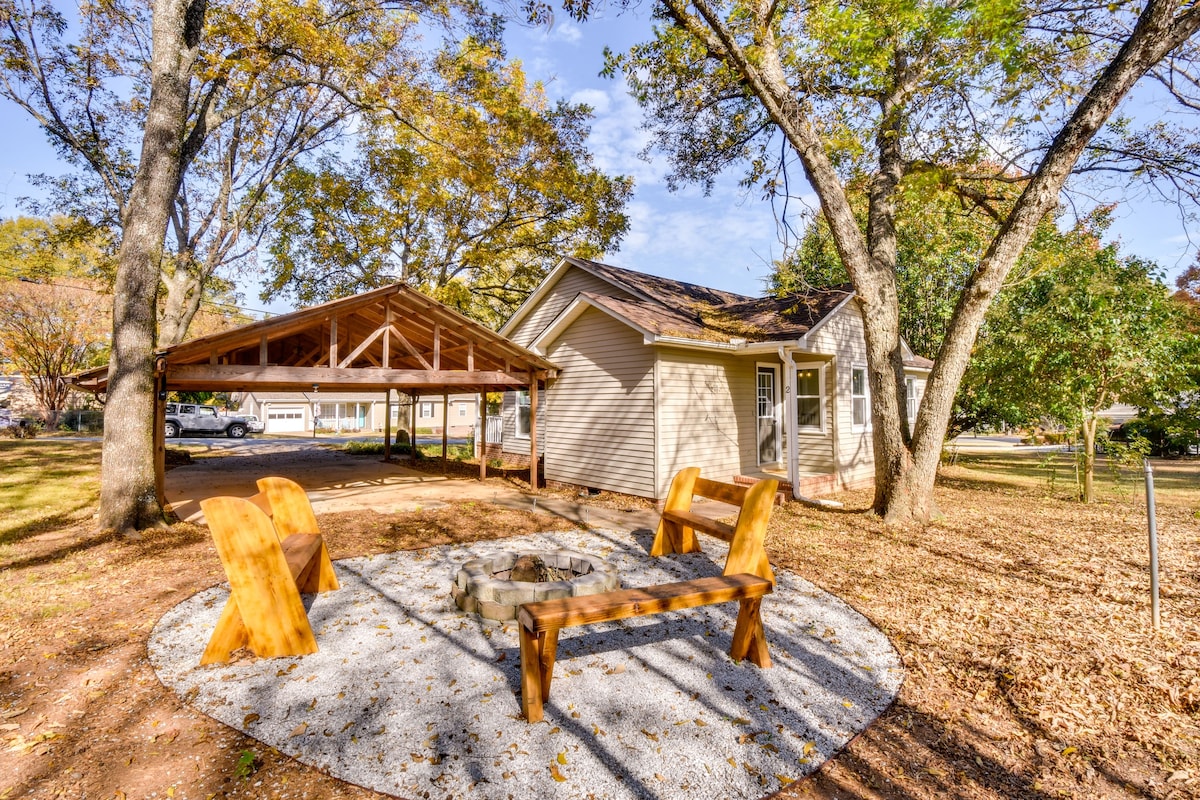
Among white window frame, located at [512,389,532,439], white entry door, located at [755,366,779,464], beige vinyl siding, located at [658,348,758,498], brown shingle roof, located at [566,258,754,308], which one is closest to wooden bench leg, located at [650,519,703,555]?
beige vinyl siding, located at [658,348,758,498]

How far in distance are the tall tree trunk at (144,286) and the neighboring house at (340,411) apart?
2876 centimetres

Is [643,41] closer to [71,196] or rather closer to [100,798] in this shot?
[100,798]

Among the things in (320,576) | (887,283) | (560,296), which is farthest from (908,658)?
(560,296)

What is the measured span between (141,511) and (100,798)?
6.00 m

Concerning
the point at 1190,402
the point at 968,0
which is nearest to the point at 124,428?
the point at 968,0

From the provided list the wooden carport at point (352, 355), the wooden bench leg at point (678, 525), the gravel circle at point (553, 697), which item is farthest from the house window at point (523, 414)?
the gravel circle at point (553, 697)

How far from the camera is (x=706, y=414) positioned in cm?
1045

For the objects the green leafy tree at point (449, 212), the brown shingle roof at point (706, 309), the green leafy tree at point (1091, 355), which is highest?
the green leafy tree at point (449, 212)

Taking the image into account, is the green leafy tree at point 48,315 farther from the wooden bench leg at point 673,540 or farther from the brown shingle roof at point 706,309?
the wooden bench leg at point 673,540

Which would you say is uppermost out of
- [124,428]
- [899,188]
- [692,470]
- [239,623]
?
[899,188]

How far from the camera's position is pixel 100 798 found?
95.0 inches

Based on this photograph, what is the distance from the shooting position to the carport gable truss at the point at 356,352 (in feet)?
26.5

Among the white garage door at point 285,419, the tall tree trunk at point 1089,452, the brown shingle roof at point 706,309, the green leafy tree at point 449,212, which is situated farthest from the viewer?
the white garage door at point 285,419

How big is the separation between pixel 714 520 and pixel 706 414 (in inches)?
170
